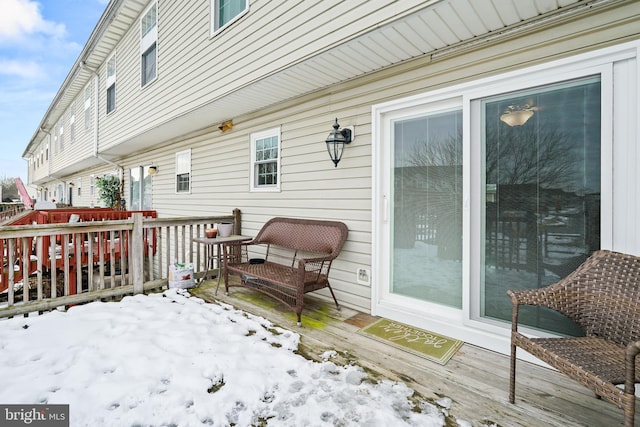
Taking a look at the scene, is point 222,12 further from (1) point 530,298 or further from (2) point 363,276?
(1) point 530,298

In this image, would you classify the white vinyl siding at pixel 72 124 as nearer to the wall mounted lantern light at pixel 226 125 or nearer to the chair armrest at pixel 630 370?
the wall mounted lantern light at pixel 226 125

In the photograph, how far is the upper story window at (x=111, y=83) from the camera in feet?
25.5

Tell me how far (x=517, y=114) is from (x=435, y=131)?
2.30ft

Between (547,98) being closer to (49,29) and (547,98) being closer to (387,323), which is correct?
(387,323)

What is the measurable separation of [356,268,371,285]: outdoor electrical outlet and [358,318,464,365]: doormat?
1.46 feet

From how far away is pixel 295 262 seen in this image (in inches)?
166

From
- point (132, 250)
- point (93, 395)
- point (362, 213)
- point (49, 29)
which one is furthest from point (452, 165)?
point (49, 29)

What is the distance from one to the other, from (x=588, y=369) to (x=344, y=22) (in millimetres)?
2972

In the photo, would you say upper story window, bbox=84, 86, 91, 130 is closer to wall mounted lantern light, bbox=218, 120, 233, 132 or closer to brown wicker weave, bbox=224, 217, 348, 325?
wall mounted lantern light, bbox=218, 120, 233, 132

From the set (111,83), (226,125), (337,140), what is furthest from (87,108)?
(337,140)

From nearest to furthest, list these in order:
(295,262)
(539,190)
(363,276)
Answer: (539,190), (363,276), (295,262)

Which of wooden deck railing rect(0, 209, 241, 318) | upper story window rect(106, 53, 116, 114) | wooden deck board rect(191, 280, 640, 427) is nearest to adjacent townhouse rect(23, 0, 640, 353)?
wooden deck board rect(191, 280, 640, 427)

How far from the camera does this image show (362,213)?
3445 mm

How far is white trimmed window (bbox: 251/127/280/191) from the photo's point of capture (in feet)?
15.0
